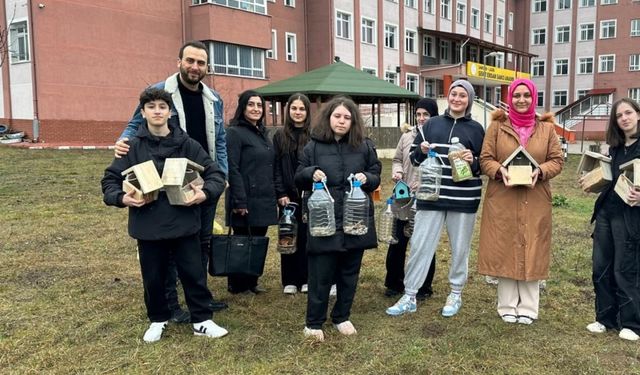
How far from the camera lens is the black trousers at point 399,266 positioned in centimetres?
503

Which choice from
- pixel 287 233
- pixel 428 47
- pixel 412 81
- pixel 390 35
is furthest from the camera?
pixel 428 47

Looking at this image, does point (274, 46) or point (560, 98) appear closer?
point (274, 46)

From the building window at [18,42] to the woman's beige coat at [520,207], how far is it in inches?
859

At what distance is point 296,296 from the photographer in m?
5.09

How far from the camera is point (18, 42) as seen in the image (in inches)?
839

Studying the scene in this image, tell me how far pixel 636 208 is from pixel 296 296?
2.97m

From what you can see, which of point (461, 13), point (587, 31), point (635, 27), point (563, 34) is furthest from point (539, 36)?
point (461, 13)

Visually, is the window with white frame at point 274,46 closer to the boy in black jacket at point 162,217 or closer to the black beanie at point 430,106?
the black beanie at point 430,106

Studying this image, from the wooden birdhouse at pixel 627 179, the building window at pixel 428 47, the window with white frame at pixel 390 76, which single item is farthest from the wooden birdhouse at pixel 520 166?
the building window at pixel 428 47

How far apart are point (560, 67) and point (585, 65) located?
87.6 inches

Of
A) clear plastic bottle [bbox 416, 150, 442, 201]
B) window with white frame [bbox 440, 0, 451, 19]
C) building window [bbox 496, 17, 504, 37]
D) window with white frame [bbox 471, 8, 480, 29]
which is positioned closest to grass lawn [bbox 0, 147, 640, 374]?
clear plastic bottle [bbox 416, 150, 442, 201]

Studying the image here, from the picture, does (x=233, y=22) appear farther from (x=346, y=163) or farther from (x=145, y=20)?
(x=346, y=163)

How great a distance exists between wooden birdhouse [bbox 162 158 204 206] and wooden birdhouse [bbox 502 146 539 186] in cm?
235

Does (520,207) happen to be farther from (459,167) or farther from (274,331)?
(274,331)
